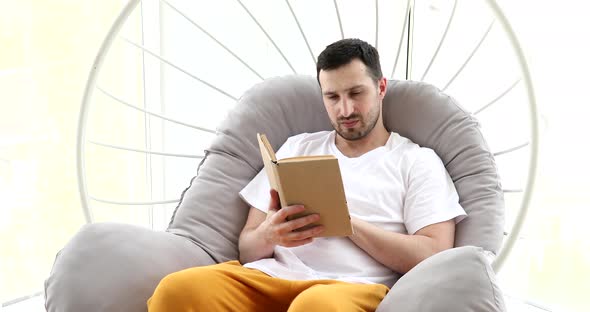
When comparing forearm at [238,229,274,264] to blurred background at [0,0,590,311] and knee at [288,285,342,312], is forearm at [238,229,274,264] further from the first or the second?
blurred background at [0,0,590,311]

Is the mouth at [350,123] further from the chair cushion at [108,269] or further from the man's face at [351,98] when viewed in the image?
the chair cushion at [108,269]

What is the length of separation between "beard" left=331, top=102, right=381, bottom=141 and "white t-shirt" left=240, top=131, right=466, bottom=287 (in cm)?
5

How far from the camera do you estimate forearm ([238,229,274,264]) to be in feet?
5.25

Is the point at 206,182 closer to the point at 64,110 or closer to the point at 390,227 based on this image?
the point at 390,227

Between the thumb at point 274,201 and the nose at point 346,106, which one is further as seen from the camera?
the nose at point 346,106

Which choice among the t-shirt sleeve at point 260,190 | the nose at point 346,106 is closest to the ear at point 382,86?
the nose at point 346,106

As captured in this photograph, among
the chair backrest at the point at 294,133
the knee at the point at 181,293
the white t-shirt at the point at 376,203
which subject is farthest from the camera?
the chair backrest at the point at 294,133

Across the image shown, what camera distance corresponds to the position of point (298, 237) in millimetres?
1469

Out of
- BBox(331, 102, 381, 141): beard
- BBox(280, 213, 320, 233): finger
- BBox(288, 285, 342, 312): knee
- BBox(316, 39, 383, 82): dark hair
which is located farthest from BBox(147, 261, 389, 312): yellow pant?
BBox(316, 39, 383, 82): dark hair

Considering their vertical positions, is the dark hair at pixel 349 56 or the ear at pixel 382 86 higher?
the dark hair at pixel 349 56

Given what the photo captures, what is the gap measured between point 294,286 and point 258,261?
15cm

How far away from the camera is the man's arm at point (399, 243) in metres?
1.52

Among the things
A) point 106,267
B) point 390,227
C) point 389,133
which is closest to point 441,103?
point 389,133

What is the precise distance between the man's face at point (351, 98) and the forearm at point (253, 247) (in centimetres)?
33
